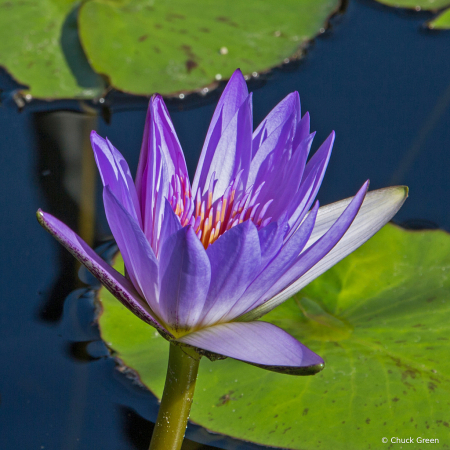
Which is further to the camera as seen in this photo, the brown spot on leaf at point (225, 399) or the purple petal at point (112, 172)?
the brown spot on leaf at point (225, 399)

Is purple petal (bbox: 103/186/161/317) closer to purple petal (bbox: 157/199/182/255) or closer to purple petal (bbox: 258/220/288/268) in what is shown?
purple petal (bbox: 157/199/182/255)

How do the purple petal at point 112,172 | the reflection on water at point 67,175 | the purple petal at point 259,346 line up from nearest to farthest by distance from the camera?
the purple petal at point 259,346 → the purple petal at point 112,172 → the reflection on water at point 67,175

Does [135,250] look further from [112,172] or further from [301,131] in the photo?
[301,131]

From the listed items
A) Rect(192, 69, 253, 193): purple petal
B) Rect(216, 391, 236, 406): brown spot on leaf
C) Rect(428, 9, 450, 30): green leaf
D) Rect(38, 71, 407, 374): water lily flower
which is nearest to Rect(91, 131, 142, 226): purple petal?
Rect(38, 71, 407, 374): water lily flower

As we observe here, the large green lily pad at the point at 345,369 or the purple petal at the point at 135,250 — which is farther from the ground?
the purple petal at the point at 135,250

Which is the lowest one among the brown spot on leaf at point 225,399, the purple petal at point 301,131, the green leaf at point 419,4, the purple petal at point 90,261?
the brown spot on leaf at point 225,399

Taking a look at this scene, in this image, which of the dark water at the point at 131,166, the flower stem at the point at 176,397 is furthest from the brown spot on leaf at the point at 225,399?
the flower stem at the point at 176,397

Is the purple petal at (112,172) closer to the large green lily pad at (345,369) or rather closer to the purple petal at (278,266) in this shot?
the purple petal at (278,266)

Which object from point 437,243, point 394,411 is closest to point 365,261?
point 437,243
